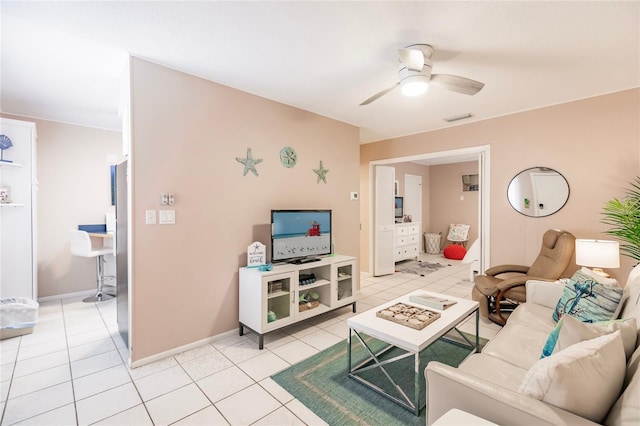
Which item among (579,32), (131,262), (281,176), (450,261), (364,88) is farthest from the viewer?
(450,261)

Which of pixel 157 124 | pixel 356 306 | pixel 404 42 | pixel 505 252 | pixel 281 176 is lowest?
pixel 356 306

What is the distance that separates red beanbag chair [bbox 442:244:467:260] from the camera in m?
6.95

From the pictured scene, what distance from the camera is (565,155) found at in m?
3.36

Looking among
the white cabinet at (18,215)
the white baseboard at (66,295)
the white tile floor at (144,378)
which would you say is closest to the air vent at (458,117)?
the white tile floor at (144,378)

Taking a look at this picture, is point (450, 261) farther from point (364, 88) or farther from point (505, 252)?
point (364, 88)

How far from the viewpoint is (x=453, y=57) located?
236 cm

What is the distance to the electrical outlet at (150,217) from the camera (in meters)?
2.40

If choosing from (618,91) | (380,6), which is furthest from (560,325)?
(618,91)

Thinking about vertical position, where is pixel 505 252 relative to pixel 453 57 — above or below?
below

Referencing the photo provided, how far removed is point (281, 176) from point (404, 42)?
1815 mm

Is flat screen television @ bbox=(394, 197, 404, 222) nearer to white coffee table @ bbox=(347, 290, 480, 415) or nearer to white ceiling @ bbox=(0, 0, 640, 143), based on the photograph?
white ceiling @ bbox=(0, 0, 640, 143)

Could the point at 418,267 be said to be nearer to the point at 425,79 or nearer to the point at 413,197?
the point at 413,197

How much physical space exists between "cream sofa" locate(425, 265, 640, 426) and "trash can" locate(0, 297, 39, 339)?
12.3 ft

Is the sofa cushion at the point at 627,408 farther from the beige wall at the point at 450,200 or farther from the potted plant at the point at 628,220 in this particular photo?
the beige wall at the point at 450,200
